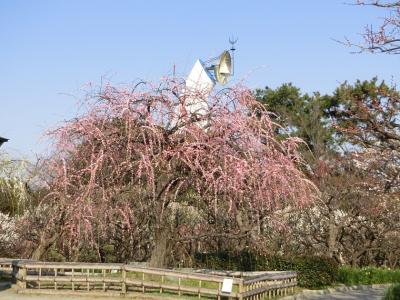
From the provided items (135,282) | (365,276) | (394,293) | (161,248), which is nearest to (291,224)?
(365,276)

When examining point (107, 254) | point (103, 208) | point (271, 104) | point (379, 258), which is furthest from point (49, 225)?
point (271, 104)

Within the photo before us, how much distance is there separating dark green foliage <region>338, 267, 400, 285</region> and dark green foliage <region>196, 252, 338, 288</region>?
102cm

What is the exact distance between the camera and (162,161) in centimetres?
1446

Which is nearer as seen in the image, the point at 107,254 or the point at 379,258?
the point at 107,254

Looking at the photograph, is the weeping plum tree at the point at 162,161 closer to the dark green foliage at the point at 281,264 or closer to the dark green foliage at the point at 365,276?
the dark green foliage at the point at 281,264

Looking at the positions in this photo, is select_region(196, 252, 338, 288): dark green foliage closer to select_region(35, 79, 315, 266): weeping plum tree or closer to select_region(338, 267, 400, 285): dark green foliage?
select_region(338, 267, 400, 285): dark green foliage

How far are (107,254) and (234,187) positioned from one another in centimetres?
919

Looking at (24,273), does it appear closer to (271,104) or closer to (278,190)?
(278,190)

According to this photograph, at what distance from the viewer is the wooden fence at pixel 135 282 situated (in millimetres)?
14219

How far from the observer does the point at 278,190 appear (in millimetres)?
14758

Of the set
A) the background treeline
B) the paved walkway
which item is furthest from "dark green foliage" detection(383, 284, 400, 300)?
the paved walkway

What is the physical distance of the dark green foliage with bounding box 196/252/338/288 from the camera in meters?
21.2

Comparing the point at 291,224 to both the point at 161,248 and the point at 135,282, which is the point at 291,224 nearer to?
the point at 161,248

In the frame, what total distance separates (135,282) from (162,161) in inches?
127
